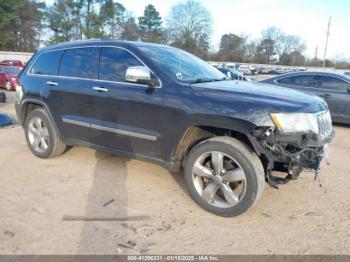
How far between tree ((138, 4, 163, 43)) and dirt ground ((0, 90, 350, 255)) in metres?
74.0

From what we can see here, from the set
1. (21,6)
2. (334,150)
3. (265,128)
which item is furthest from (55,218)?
(21,6)

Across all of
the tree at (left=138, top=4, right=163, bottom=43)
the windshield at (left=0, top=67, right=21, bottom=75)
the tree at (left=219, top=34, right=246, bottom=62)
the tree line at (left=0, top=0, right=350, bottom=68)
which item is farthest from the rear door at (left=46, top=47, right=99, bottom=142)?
the tree at (left=219, top=34, right=246, bottom=62)

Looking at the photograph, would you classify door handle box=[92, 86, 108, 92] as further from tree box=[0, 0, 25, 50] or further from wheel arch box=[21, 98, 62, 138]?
tree box=[0, 0, 25, 50]

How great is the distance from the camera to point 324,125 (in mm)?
3580

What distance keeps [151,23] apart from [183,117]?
7891cm

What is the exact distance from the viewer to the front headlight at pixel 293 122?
3.21m

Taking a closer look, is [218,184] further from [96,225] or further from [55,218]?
[55,218]

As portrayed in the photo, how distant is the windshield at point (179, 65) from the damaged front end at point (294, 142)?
121 centimetres

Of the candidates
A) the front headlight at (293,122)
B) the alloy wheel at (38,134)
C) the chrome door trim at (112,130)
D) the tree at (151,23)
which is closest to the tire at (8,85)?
the alloy wheel at (38,134)

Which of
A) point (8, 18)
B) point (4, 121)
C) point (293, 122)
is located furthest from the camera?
point (8, 18)

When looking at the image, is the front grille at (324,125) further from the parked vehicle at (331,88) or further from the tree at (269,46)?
the tree at (269,46)

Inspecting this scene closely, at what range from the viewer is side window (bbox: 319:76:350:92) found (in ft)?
28.6

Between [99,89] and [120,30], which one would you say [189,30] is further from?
[99,89]

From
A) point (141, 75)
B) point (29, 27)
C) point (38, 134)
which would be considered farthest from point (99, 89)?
point (29, 27)
